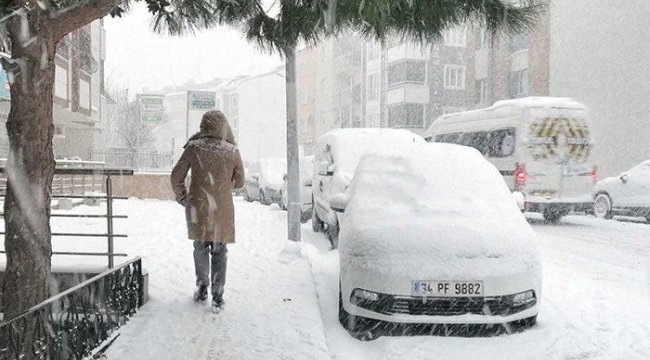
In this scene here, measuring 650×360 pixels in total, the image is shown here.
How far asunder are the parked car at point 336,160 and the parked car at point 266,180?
237 inches

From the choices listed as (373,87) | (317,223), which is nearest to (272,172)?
(317,223)

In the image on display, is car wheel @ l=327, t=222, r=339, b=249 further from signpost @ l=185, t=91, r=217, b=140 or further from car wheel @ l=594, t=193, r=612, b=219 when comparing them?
car wheel @ l=594, t=193, r=612, b=219

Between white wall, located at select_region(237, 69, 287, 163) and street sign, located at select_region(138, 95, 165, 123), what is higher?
white wall, located at select_region(237, 69, 287, 163)

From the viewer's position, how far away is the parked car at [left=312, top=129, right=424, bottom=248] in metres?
9.62

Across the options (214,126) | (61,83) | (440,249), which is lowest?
(440,249)

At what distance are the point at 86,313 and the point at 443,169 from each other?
3.57m

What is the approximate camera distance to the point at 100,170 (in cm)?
526

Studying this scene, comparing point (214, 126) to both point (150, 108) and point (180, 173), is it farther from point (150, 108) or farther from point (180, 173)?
point (150, 108)

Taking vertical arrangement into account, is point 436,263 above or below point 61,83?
below

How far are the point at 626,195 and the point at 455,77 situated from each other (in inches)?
914

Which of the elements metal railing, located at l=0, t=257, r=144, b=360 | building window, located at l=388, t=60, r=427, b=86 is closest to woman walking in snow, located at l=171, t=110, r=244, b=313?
metal railing, located at l=0, t=257, r=144, b=360

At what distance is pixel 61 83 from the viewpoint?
2077 cm

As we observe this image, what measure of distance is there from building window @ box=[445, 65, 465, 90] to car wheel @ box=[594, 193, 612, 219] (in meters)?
21.9

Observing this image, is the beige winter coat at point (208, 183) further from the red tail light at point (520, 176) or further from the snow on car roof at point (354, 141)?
the red tail light at point (520, 176)
